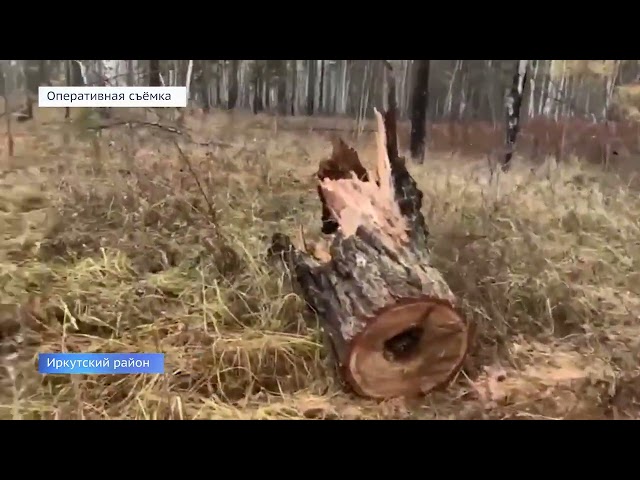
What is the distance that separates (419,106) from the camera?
1532 mm

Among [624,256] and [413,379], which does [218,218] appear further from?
[624,256]

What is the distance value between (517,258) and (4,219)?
1168mm

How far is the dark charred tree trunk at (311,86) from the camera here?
5.01 ft

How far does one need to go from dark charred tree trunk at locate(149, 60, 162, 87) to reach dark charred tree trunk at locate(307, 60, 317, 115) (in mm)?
332

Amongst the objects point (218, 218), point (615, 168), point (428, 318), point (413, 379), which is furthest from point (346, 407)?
point (615, 168)

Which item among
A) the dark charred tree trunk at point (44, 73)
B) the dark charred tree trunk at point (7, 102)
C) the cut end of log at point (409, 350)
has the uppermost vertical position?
the dark charred tree trunk at point (44, 73)

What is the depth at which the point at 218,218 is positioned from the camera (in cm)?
156

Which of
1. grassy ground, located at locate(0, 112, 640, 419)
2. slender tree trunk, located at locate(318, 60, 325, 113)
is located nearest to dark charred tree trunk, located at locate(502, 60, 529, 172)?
grassy ground, located at locate(0, 112, 640, 419)

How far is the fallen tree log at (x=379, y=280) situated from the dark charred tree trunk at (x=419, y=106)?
0.16 ft

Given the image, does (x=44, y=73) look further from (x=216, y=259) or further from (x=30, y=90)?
(x=216, y=259)

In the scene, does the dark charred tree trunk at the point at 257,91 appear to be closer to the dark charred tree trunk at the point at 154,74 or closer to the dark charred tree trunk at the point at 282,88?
the dark charred tree trunk at the point at 282,88

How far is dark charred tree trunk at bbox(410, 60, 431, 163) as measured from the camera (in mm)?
1534

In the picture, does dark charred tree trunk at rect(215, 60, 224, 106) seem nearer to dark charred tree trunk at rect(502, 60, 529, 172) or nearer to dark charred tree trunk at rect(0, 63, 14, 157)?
dark charred tree trunk at rect(0, 63, 14, 157)

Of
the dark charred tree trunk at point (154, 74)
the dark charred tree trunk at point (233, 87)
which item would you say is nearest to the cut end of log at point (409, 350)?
the dark charred tree trunk at point (233, 87)
